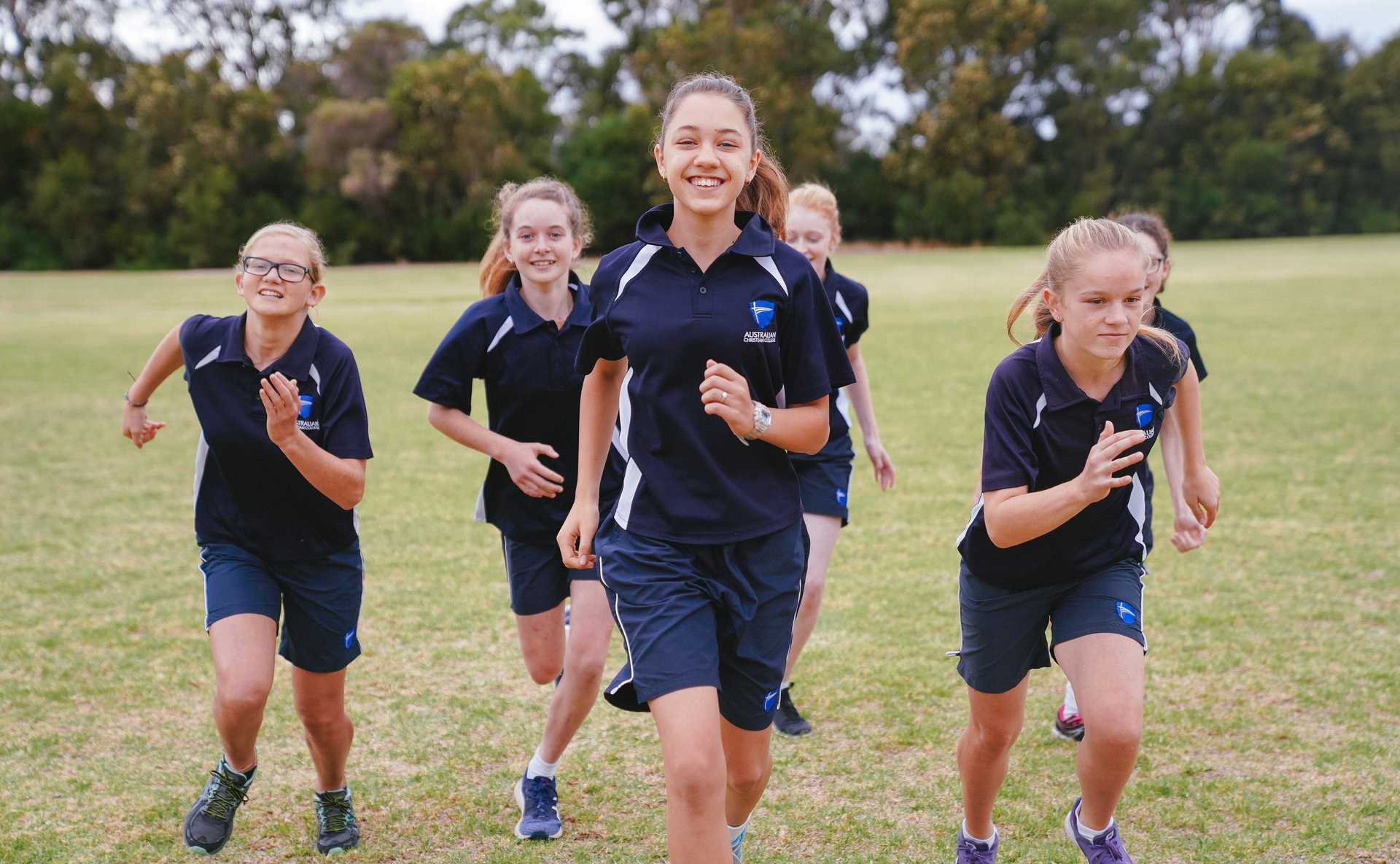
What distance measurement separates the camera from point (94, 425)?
12594 mm

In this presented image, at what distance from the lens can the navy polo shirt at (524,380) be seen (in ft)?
14.1

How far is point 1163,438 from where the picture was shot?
12.9 ft

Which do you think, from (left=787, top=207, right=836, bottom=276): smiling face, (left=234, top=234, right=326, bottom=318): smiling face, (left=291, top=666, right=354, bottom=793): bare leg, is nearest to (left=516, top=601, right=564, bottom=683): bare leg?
(left=291, top=666, right=354, bottom=793): bare leg

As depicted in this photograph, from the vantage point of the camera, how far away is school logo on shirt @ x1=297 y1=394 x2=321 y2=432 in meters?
3.76

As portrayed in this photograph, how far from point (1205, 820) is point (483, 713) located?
8.98 feet

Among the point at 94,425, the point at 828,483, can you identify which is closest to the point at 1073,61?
the point at 94,425

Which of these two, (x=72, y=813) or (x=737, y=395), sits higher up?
(x=737, y=395)

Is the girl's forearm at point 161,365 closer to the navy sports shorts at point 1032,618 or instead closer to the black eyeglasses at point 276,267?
the black eyeglasses at point 276,267

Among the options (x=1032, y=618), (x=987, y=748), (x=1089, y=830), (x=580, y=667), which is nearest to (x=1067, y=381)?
(x=1032, y=618)

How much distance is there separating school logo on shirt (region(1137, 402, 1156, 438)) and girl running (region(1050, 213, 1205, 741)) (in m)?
0.44

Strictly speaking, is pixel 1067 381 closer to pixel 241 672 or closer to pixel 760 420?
pixel 760 420

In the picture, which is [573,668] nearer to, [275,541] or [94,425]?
[275,541]

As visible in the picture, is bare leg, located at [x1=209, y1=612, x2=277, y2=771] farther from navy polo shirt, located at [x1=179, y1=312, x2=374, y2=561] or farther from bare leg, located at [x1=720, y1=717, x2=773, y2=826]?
bare leg, located at [x1=720, y1=717, x2=773, y2=826]

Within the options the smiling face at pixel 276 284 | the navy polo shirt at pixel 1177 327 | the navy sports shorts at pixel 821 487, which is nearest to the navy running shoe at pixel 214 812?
the smiling face at pixel 276 284
